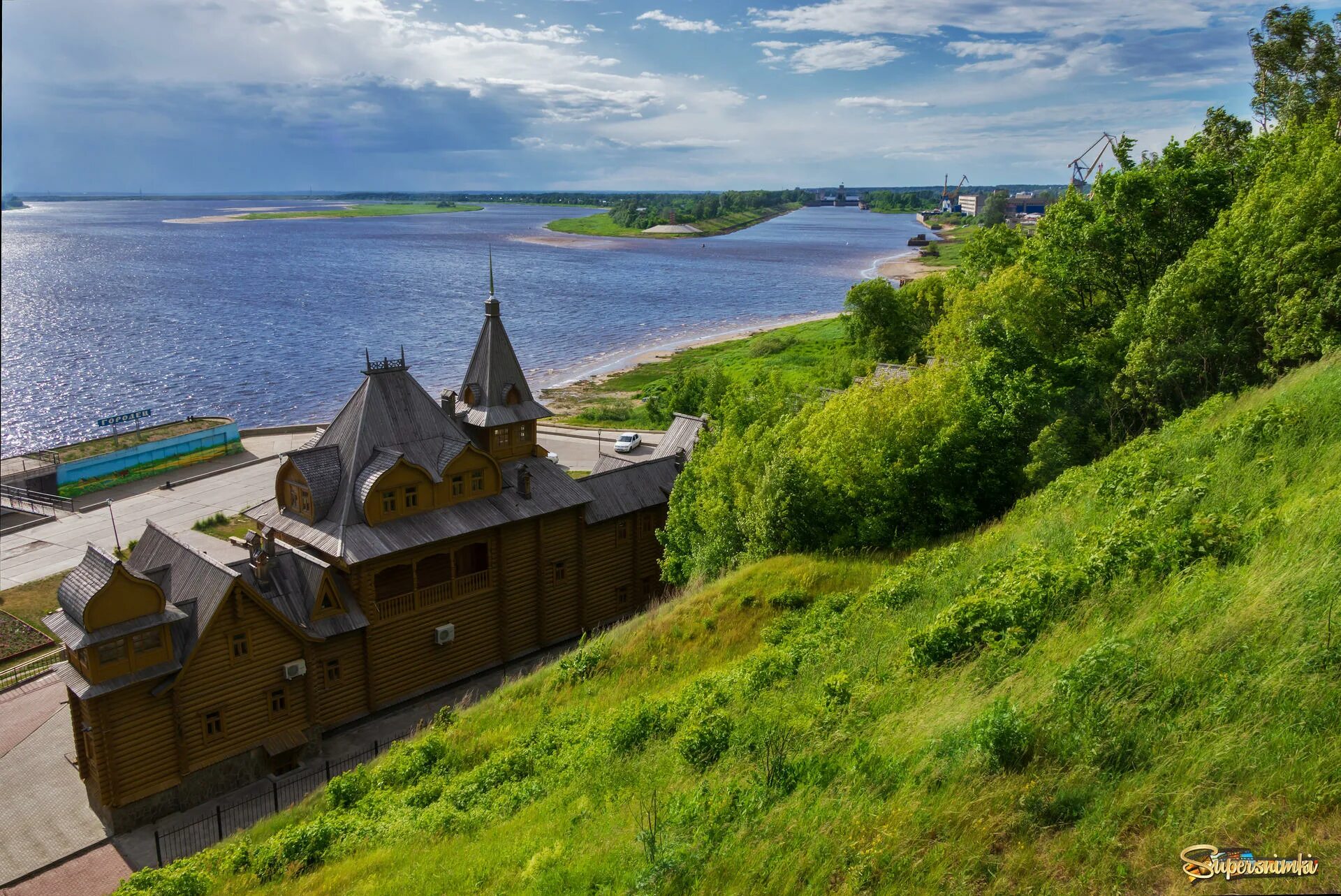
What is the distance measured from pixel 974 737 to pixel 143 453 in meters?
57.4

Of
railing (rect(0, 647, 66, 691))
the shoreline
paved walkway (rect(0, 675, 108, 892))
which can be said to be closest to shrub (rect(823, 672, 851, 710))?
paved walkway (rect(0, 675, 108, 892))

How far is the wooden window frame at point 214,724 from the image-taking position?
21.4m

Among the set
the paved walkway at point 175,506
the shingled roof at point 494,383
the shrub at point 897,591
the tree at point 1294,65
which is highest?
the tree at point 1294,65

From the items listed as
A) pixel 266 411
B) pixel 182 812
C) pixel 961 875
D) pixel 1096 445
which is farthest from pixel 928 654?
pixel 266 411

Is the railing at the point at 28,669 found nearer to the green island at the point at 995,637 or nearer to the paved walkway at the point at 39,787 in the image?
the paved walkway at the point at 39,787

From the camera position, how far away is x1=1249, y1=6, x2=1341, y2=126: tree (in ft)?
108

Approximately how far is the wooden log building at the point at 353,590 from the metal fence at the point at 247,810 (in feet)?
2.48

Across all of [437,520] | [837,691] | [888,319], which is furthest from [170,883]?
[888,319]

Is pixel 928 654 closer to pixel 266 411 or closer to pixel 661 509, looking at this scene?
pixel 661 509

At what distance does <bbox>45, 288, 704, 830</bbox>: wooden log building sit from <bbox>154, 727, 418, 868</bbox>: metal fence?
29.8 inches

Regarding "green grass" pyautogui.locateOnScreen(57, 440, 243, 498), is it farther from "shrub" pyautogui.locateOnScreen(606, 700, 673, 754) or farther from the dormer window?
"shrub" pyautogui.locateOnScreen(606, 700, 673, 754)

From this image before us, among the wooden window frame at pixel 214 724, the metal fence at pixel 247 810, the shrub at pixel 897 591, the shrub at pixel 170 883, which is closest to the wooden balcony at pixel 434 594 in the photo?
the metal fence at pixel 247 810

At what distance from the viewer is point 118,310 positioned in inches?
4783

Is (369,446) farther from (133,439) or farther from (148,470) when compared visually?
(133,439)
